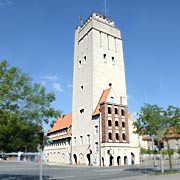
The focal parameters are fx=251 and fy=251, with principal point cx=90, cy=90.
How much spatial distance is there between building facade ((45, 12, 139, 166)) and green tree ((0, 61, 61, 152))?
33121 millimetres

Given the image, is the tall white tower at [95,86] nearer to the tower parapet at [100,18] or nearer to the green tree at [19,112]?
the tower parapet at [100,18]

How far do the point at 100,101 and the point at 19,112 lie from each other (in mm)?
39083

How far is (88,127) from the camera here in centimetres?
5341

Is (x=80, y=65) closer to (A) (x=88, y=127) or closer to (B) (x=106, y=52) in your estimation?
(B) (x=106, y=52)

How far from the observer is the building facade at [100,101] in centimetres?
4950

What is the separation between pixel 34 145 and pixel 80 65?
151 feet

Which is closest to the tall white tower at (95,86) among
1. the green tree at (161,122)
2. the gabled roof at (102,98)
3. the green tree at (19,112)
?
the gabled roof at (102,98)

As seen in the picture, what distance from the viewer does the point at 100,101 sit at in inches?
2111

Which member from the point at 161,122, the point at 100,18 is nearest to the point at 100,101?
the point at 100,18

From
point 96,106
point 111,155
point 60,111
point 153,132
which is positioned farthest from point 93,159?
point 60,111

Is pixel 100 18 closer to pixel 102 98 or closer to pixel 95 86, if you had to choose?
pixel 95 86

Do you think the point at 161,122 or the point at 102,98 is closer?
the point at 161,122

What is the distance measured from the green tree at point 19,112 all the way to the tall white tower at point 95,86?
3317 centimetres

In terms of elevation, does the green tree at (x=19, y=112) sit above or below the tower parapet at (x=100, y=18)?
below
